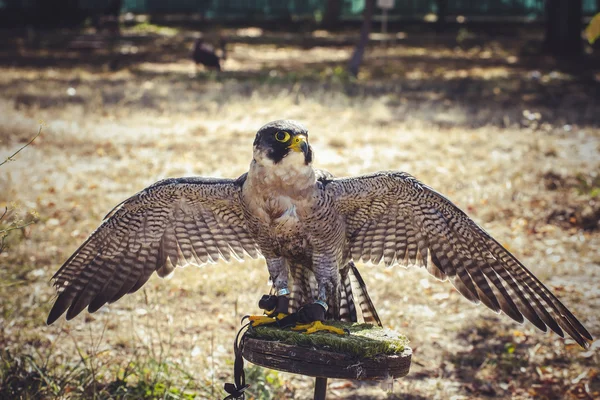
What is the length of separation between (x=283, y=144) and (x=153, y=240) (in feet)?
3.84


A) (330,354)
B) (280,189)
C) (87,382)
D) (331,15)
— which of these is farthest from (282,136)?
(331,15)

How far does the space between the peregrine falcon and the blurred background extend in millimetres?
461

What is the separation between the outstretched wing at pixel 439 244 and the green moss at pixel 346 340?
563mm

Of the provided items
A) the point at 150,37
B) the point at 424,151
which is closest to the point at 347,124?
the point at 424,151

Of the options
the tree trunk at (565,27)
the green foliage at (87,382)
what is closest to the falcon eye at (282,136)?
the green foliage at (87,382)

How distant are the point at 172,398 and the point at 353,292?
48.5 inches

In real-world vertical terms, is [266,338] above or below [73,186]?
above

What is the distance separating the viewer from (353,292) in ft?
12.9

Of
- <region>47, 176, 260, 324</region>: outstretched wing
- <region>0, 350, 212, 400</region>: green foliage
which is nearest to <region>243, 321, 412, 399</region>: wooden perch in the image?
<region>47, 176, 260, 324</region>: outstretched wing

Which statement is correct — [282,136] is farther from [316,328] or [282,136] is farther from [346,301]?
[346,301]

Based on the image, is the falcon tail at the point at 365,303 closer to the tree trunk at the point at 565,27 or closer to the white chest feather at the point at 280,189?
the white chest feather at the point at 280,189

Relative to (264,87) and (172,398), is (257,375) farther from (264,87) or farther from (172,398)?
(264,87)

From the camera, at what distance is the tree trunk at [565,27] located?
61.6 feet

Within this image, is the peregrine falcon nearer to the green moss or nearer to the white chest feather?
the white chest feather
